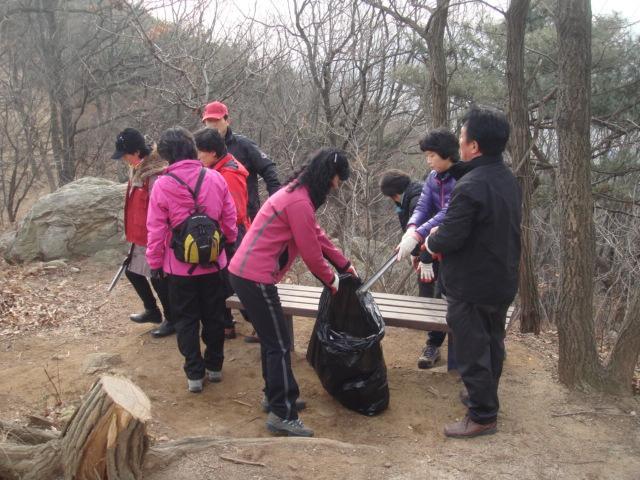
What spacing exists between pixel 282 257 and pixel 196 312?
0.90 meters

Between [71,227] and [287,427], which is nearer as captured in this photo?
[287,427]

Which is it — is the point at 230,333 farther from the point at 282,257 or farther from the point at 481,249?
the point at 481,249

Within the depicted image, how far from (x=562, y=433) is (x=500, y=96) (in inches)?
319

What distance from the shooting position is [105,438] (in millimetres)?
2385

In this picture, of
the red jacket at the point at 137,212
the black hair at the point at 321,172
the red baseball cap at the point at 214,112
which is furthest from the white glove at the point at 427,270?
the red jacket at the point at 137,212

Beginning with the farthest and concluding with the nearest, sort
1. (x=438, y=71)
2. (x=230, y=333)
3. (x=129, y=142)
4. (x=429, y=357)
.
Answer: (x=438, y=71) → (x=230, y=333) → (x=429, y=357) → (x=129, y=142)

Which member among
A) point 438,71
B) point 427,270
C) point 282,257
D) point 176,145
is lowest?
point 427,270

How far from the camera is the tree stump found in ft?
7.76

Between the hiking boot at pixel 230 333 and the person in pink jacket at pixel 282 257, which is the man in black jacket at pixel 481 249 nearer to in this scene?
the person in pink jacket at pixel 282 257

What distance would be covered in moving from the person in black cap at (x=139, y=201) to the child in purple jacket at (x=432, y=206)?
6.35 ft

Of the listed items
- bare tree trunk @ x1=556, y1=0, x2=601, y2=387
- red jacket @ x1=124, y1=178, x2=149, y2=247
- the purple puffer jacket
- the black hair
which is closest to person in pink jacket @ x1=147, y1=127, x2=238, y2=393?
red jacket @ x1=124, y1=178, x2=149, y2=247

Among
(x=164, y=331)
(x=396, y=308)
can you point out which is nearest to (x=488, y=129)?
(x=396, y=308)

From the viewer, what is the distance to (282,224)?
3.08 metres

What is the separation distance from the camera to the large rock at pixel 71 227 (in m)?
7.05
